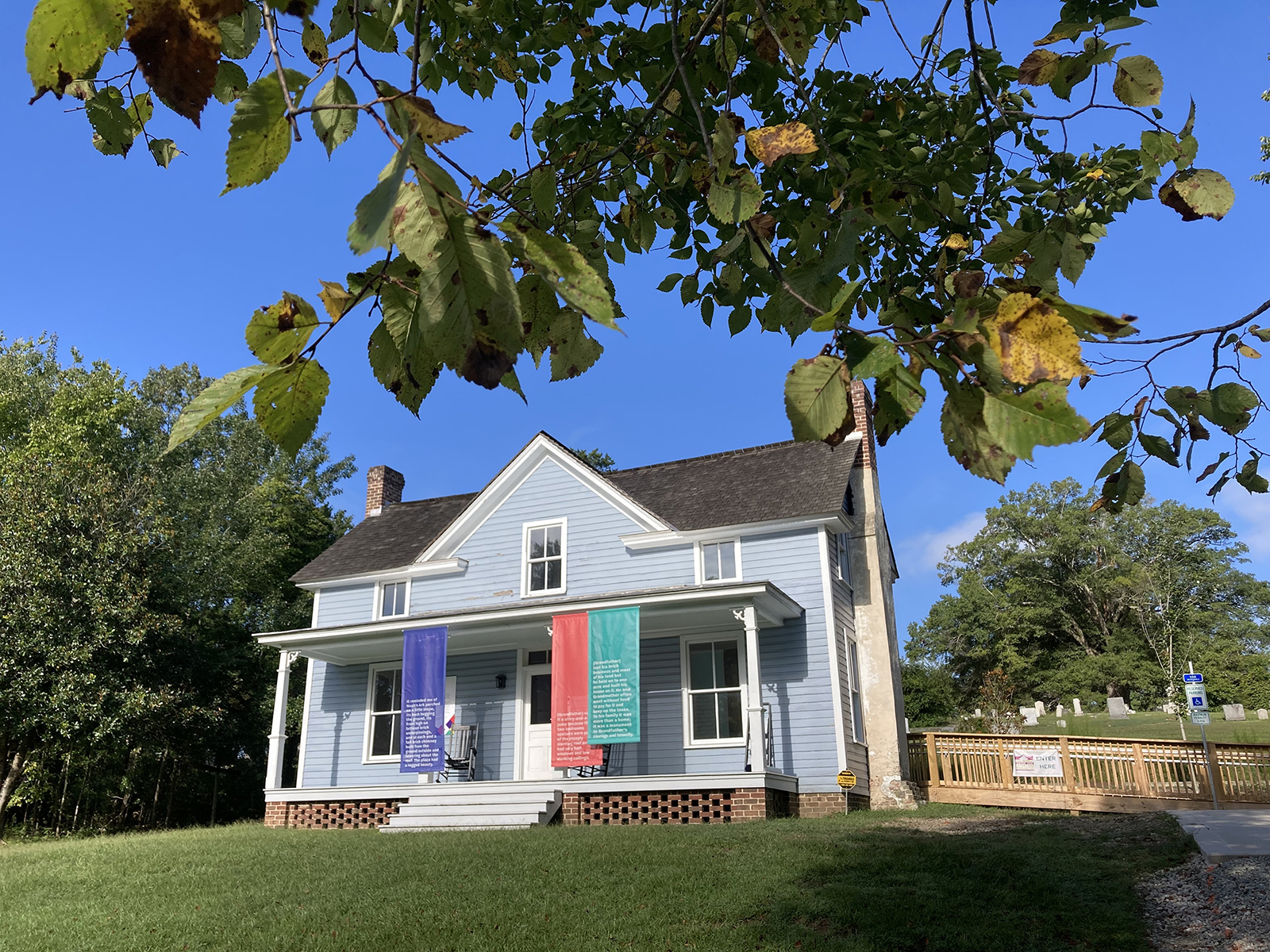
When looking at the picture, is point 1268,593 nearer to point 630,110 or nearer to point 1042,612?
point 1042,612

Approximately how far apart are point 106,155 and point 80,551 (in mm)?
19991

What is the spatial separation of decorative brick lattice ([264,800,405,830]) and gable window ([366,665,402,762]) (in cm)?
130

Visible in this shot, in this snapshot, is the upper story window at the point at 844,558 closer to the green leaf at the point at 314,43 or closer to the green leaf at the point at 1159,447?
the green leaf at the point at 1159,447

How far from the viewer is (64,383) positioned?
25984 millimetres

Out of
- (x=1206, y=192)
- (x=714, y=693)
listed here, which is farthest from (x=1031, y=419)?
(x=714, y=693)

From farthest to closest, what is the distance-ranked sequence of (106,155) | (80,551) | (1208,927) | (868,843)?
(80,551), (868,843), (1208,927), (106,155)

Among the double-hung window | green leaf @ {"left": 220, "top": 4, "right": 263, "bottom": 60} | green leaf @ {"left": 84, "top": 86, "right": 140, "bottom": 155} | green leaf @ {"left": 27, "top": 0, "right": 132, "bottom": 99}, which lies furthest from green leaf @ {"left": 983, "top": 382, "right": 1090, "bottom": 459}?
the double-hung window

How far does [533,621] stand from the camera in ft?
52.4

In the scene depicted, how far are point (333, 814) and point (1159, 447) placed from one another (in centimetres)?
1680

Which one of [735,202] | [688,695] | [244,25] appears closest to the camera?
[244,25]

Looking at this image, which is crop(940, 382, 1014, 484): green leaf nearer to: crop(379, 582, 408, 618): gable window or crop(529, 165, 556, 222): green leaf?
crop(529, 165, 556, 222): green leaf

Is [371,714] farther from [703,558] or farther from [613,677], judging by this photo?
[703,558]

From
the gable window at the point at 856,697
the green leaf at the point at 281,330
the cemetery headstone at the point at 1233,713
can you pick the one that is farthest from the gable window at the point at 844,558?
the cemetery headstone at the point at 1233,713

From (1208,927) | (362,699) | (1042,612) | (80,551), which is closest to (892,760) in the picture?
(1208,927)
